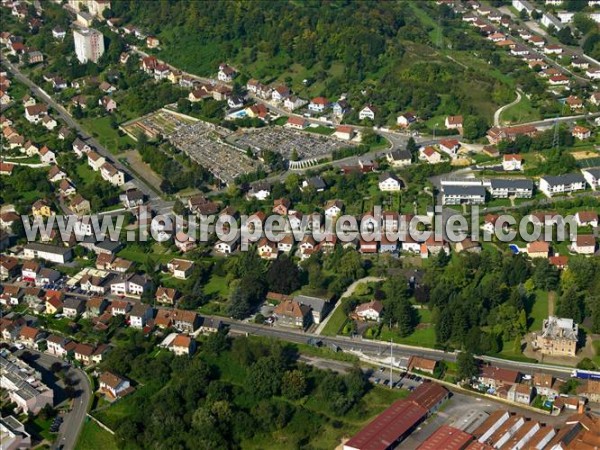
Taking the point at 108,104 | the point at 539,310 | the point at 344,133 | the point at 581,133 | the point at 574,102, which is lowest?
the point at 539,310

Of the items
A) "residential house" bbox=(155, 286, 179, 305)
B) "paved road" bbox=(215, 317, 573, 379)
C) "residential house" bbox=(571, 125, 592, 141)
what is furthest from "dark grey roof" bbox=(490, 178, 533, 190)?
"residential house" bbox=(155, 286, 179, 305)

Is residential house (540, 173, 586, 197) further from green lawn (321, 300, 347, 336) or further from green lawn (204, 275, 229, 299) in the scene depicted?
green lawn (204, 275, 229, 299)

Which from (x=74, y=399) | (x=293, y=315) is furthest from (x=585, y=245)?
(x=74, y=399)

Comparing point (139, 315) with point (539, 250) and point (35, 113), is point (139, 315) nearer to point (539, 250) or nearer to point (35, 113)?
point (539, 250)

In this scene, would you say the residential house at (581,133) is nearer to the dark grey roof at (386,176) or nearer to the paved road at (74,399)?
the dark grey roof at (386,176)

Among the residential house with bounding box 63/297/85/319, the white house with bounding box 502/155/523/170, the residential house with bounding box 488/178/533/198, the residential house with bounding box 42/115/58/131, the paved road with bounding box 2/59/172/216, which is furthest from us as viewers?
the residential house with bounding box 42/115/58/131

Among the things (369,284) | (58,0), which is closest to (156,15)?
(58,0)

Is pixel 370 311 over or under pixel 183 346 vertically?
over
